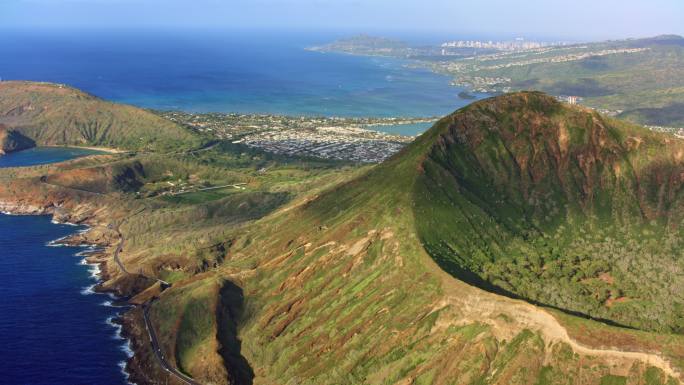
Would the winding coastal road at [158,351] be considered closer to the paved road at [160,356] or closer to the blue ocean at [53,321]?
the paved road at [160,356]

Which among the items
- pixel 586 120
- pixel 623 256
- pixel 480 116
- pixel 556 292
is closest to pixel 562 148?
pixel 586 120

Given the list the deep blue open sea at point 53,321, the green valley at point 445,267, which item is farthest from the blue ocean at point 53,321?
the green valley at point 445,267

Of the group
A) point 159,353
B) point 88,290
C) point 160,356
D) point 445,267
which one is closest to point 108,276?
point 88,290

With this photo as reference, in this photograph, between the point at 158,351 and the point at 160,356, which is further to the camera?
the point at 158,351

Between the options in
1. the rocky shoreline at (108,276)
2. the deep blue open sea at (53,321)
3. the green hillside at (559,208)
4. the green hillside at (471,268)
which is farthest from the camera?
Answer: the green hillside at (559,208)

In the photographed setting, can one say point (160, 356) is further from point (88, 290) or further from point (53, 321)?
point (88, 290)

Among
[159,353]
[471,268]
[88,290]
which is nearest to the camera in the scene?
[159,353]

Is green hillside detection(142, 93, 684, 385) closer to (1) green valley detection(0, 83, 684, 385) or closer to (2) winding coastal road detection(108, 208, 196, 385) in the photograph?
(1) green valley detection(0, 83, 684, 385)
